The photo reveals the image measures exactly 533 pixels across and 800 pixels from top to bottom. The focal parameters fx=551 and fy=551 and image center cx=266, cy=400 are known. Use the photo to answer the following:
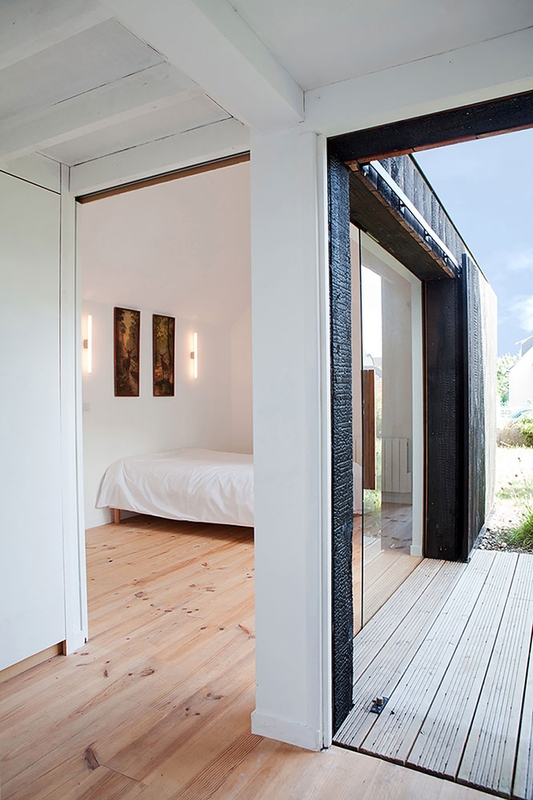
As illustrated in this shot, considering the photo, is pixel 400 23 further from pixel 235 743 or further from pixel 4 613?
pixel 4 613

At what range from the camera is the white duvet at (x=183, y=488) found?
4.61 m

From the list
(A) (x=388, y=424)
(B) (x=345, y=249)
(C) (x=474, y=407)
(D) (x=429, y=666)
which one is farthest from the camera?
(C) (x=474, y=407)

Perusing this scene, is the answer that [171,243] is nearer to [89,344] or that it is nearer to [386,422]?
[89,344]

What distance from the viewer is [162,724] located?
1.96 m

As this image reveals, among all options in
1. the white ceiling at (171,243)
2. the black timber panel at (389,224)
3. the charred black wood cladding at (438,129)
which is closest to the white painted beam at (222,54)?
the charred black wood cladding at (438,129)

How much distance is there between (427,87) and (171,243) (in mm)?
3799

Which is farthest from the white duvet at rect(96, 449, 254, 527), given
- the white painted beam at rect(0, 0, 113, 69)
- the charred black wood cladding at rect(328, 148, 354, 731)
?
the white painted beam at rect(0, 0, 113, 69)

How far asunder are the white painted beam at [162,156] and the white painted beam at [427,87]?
1.27ft

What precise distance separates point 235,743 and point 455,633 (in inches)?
51.7

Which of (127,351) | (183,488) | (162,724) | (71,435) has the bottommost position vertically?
(162,724)

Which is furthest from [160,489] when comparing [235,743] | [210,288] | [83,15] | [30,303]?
[83,15]

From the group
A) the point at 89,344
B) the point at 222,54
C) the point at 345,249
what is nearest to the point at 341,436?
the point at 345,249

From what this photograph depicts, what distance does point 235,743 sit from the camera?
6.03ft

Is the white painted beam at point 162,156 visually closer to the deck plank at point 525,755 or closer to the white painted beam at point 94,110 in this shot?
the white painted beam at point 94,110
